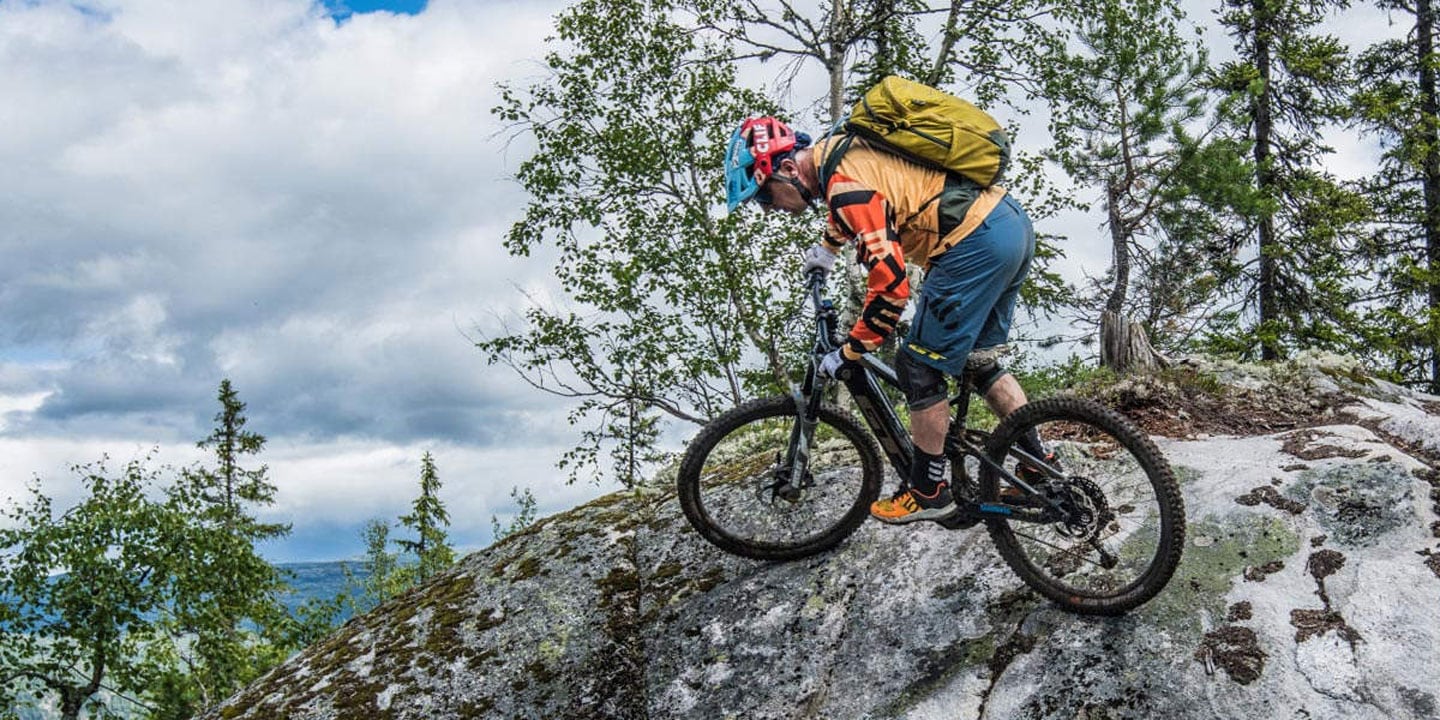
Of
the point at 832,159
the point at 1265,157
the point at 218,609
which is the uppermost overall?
the point at 1265,157

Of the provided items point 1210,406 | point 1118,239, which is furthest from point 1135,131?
point 1210,406

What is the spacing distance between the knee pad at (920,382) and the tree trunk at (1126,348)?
4782 mm

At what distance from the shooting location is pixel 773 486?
632 cm

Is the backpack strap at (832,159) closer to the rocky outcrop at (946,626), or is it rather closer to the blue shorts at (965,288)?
the blue shorts at (965,288)

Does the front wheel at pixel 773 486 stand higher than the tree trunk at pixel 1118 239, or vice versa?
the tree trunk at pixel 1118 239

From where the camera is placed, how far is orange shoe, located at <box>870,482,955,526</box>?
18.2ft

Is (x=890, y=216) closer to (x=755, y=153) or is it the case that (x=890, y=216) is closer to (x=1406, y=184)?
(x=755, y=153)

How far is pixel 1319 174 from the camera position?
2617 cm

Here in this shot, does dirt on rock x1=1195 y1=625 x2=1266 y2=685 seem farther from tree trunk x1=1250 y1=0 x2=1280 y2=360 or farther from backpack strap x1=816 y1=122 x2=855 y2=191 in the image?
tree trunk x1=1250 y1=0 x2=1280 y2=360

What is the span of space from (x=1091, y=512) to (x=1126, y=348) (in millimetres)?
4972

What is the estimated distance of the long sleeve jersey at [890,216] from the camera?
198 inches

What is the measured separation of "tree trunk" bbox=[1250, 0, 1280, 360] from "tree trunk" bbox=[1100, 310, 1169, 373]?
17.6 m

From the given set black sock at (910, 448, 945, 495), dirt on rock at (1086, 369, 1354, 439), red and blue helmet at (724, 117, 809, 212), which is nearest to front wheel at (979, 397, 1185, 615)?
black sock at (910, 448, 945, 495)

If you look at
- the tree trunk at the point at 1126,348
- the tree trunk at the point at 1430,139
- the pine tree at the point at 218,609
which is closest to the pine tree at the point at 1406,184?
the tree trunk at the point at 1430,139
